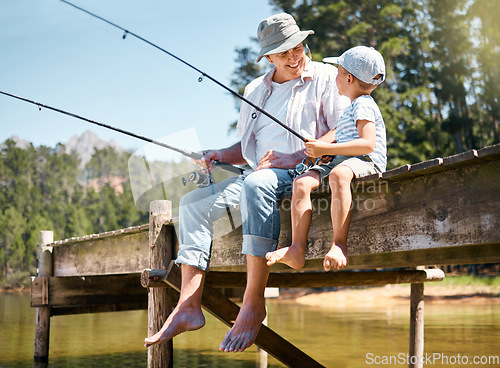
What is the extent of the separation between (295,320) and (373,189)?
1027cm

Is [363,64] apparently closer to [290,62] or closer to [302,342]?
[290,62]

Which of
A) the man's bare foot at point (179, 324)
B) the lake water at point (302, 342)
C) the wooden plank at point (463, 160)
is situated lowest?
the lake water at point (302, 342)

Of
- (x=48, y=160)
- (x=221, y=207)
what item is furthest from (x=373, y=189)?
(x=48, y=160)

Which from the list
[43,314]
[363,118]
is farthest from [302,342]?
[363,118]

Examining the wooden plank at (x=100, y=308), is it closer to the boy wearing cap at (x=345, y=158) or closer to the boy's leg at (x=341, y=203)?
the boy wearing cap at (x=345, y=158)

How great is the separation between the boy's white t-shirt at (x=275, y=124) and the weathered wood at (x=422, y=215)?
419 mm

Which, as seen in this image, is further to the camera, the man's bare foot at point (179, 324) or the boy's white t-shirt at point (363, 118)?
the man's bare foot at point (179, 324)

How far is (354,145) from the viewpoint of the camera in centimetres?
255

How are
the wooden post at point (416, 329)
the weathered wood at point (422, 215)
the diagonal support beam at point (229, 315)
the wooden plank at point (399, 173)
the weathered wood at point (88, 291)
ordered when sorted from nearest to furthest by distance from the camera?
1. the weathered wood at point (422, 215)
2. the wooden plank at point (399, 173)
3. the diagonal support beam at point (229, 315)
4. the wooden post at point (416, 329)
5. the weathered wood at point (88, 291)

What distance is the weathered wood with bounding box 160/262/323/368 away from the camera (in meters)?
3.50

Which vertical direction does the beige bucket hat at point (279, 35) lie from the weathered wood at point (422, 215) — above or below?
above

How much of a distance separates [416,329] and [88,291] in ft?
11.1

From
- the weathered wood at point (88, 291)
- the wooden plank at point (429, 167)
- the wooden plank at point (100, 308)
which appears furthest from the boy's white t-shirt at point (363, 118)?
the wooden plank at point (100, 308)

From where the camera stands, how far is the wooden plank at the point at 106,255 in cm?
438
